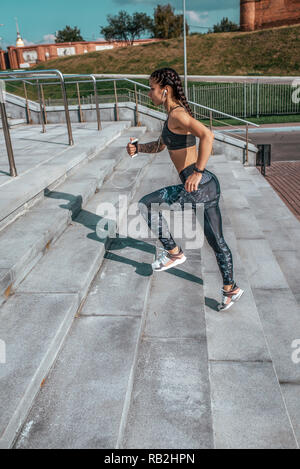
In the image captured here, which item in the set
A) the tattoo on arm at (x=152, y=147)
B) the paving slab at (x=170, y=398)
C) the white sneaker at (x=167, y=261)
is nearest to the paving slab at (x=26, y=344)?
the paving slab at (x=170, y=398)

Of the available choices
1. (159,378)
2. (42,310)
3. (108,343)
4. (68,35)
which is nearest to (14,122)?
(42,310)

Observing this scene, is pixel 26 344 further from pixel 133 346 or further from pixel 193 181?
pixel 193 181

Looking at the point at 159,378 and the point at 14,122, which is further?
the point at 14,122

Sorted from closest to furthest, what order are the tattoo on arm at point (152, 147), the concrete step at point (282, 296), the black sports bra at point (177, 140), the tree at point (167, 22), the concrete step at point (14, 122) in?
the concrete step at point (282, 296), the black sports bra at point (177, 140), the tattoo on arm at point (152, 147), the concrete step at point (14, 122), the tree at point (167, 22)

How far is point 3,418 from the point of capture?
1922mm

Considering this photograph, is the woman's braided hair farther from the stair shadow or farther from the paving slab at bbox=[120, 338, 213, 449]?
the paving slab at bbox=[120, 338, 213, 449]

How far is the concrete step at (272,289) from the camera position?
2.78 m

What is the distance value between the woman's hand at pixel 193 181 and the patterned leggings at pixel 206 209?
114 mm

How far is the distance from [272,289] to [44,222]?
2.38 meters

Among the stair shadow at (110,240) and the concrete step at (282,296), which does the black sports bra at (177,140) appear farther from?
the concrete step at (282,296)

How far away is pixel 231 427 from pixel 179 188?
1.84 meters

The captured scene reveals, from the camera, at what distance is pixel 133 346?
2.62 m

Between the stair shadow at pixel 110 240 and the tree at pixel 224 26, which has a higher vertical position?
the tree at pixel 224 26

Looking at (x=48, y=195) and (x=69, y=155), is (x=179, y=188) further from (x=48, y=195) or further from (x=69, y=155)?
(x=69, y=155)
